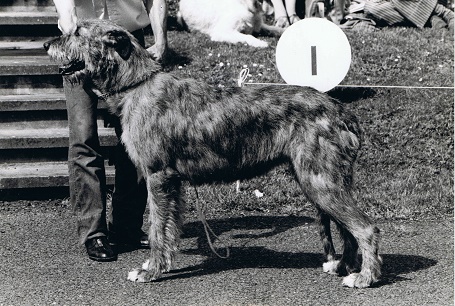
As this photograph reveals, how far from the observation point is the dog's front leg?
5.98 meters

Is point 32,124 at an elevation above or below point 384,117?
above

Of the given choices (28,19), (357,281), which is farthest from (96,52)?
(28,19)

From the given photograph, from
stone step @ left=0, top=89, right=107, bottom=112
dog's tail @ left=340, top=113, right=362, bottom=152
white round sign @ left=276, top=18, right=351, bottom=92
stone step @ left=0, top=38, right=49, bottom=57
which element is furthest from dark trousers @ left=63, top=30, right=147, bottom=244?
stone step @ left=0, top=38, right=49, bottom=57

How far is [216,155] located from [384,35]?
7148mm

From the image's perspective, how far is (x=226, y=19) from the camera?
40.5 ft

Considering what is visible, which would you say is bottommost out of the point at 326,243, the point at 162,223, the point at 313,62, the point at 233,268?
the point at 233,268

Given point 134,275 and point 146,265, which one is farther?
point 146,265

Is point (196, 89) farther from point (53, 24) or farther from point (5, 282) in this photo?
point (53, 24)

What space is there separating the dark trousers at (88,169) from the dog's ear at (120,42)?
57cm

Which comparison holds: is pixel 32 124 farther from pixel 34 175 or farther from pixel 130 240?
pixel 130 240

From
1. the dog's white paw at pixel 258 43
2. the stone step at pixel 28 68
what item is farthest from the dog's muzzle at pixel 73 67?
the dog's white paw at pixel 258 43

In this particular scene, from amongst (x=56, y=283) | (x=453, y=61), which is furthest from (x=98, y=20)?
(x=453, y=61)

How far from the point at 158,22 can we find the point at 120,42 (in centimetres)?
108

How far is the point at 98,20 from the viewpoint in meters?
6.05
